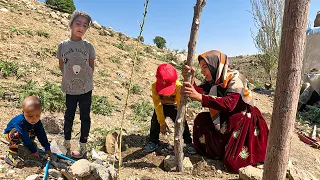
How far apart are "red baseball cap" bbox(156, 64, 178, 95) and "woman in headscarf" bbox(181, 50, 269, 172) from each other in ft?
0.91

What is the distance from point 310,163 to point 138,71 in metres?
4.78

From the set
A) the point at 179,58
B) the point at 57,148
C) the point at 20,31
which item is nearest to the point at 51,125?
the point at 57,148

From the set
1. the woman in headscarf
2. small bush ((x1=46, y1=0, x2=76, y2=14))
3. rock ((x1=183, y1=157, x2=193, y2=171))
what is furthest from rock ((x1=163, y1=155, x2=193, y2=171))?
small bush ((x1=46, y1=0, x2=76, y2=14))

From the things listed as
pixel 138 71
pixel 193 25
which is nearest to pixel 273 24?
pixel 138 71

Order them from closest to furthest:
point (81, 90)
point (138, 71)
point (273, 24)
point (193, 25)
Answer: point (193, 25) → point (81, 90) → point (138, 71) → point (273, 24)

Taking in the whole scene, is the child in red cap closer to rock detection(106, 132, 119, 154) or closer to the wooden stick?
rock detection(106, 132, 119, 154)

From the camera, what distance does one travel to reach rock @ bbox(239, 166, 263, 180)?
2520mm

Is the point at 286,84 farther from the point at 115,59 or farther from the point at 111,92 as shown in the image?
the point at 115,59

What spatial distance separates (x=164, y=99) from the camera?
338 cm

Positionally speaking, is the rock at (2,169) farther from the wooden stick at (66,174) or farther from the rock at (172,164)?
the rock at (172,164)

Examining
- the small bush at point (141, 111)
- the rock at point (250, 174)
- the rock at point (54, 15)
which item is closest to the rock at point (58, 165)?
the rock at point (250, 174)

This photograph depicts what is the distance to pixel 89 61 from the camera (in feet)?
9.64

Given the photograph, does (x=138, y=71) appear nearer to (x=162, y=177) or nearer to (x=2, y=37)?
(x=2, y=37)

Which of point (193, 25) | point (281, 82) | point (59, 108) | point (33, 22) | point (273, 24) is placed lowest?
point (59, 108)
